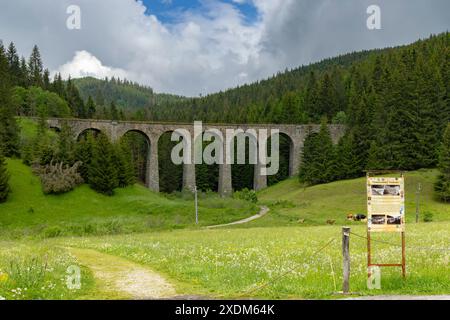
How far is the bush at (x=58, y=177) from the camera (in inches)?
2926

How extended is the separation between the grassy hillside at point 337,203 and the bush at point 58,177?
34071 millimetres

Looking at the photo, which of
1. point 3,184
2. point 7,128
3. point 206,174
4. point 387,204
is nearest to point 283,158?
point 206,174

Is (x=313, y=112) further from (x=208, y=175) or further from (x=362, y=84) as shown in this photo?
(x=208, y=175)

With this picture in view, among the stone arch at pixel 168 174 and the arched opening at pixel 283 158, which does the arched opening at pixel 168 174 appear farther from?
the arched opening at pixel 283 158

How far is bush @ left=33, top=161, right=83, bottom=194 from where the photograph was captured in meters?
74.3

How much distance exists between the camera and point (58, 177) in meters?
75.3

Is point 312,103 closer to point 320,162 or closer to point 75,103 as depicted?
point 320,162

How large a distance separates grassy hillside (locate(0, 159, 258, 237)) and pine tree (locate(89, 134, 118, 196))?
161 cm

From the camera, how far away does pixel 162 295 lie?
12.7 meters

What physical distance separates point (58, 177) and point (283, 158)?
2892 inches

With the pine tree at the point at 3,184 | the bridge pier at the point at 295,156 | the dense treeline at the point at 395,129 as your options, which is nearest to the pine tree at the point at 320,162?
the dense treeline at the point at 395,129

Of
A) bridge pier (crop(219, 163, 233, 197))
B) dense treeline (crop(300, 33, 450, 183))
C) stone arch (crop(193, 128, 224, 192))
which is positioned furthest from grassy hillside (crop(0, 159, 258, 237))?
stone arch (crop(193, 128, 224, 192))
